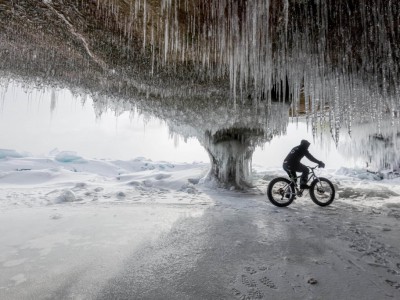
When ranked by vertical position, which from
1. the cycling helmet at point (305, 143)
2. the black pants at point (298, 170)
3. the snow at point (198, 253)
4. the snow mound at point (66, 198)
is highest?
the cycling helmet at point (305, 143)

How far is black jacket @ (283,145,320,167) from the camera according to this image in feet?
24.3

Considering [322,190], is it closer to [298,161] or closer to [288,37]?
[298,161]

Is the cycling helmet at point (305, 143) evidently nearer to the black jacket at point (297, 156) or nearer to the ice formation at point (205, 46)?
the black jacket at point (297, 156)

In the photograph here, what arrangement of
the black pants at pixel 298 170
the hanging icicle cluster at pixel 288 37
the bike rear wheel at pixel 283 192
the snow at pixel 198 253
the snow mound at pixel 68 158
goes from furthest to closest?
1. the snow mound at pixel 68 158
2. the black pants at pixel 298 170
3. the bike rear wheel at pixel 283 192
4. the hanging icicle cluster at pixel 288 37
5. the snow at pixel 198 253

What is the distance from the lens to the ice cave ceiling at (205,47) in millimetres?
3531

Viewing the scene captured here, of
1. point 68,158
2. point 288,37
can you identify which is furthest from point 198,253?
point 68,158

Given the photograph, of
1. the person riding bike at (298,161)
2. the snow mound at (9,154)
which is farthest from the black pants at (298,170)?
the snow mound at (9,154)

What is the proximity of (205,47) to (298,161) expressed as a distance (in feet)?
14.9

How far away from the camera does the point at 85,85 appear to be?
7.05 metres

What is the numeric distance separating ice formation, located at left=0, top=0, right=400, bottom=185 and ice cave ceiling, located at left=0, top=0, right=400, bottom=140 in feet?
0.06

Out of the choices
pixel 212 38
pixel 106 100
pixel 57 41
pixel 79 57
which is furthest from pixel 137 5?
pixel 106 100

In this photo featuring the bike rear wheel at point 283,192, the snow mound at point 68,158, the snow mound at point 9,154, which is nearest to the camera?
the bike rear wheel at point 283,192

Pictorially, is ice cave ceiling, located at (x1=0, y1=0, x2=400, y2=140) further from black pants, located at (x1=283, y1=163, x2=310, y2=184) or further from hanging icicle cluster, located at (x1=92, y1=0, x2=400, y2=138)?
black pants, located at (x1=283, y1=163, x2=310, y2=184)

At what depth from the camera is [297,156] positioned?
24.3 ft
